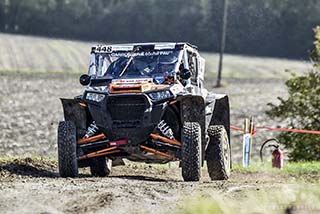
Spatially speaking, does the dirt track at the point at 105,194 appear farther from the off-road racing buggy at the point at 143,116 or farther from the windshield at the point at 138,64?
the windshield at the point at 138,64

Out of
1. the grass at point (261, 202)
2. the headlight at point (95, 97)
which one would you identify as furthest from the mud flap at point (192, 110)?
the grass at point (261, 202)

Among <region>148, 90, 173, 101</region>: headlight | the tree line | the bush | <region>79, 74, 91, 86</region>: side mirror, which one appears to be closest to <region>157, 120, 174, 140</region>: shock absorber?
<region>148, 90, 173, 101</region>: headlight

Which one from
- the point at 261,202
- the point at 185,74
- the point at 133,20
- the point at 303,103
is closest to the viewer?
the point at 261,202

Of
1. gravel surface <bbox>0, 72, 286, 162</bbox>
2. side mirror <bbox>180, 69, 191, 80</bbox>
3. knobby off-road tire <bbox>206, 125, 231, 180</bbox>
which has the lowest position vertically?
gravel surface <bbox>0, 72, 286, 162</bbox>

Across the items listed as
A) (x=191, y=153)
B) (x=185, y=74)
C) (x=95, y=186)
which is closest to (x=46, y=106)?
(x=185, y=74)

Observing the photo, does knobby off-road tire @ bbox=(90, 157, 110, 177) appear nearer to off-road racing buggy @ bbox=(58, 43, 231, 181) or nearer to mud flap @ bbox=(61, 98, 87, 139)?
off-road racing buggy @ bbox=(58, 43, 231, 181)

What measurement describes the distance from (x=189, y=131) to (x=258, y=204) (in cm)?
386

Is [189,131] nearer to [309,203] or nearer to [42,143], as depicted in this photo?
[309,203]

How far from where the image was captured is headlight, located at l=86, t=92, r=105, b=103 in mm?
13420

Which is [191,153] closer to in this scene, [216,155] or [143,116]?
[143,116]

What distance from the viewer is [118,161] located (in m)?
15.5

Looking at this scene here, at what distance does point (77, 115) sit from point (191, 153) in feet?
7.08

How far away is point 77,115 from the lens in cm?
1415

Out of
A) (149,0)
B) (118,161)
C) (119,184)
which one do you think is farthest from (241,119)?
(119,184)
